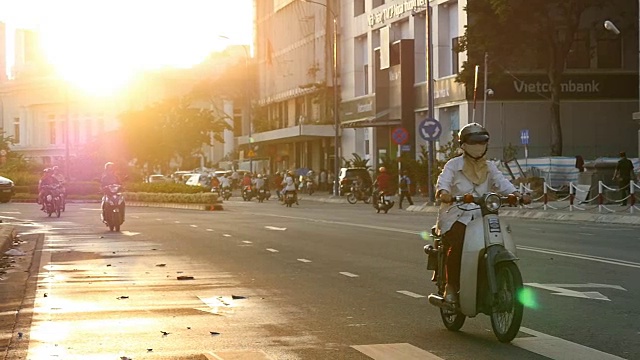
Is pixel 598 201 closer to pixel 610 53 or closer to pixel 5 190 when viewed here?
pixel 610 53

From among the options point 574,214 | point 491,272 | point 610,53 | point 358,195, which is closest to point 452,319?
point 491,272

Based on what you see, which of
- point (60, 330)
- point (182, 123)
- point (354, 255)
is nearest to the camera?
point (60, 330)

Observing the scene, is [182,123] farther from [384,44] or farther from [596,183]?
[596,183]

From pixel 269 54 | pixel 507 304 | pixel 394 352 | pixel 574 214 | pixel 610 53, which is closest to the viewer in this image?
pixel 394 352

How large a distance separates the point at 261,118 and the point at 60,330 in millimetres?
87819

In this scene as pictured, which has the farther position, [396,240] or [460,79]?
[460,79]

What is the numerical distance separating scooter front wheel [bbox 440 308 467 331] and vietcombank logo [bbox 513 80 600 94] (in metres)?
49.6

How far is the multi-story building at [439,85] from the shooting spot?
195ft

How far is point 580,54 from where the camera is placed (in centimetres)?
6122

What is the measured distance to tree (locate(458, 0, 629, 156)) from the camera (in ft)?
177

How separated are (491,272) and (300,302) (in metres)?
3.60

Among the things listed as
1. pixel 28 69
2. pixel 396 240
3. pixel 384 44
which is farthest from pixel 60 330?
pixel 28 69

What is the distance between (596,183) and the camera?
3988 cm

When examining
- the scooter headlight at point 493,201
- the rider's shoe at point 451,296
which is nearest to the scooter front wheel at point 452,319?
the rider's shoe at point 451,296
